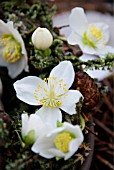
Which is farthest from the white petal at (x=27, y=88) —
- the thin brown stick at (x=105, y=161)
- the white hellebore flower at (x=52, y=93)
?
the thin brown stick at (x=105, y=161)

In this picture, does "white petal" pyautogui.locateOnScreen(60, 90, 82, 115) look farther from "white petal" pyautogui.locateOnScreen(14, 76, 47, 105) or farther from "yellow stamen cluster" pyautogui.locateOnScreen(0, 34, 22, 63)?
"yellow stamen cluster" pyautogui.locateOnScreen(0, 34, 22, 63)

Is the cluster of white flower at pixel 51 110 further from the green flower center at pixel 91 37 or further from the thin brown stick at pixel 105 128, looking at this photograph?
the thin brown stick at pixel 105 128

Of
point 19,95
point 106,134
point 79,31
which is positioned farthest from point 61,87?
point 106,134

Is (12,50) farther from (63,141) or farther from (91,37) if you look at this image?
(63,141)

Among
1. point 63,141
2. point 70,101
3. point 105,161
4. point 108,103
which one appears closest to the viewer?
point 63,141

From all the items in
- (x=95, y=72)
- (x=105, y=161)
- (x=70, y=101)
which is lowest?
(x=105, y=161)

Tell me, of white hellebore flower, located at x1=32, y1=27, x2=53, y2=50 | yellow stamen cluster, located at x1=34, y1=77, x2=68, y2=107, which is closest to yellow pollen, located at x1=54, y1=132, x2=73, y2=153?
yellow stamen cluster, located at x1=34, y1=77, x2=68, y2=107

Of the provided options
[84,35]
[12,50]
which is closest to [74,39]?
[84,35]
